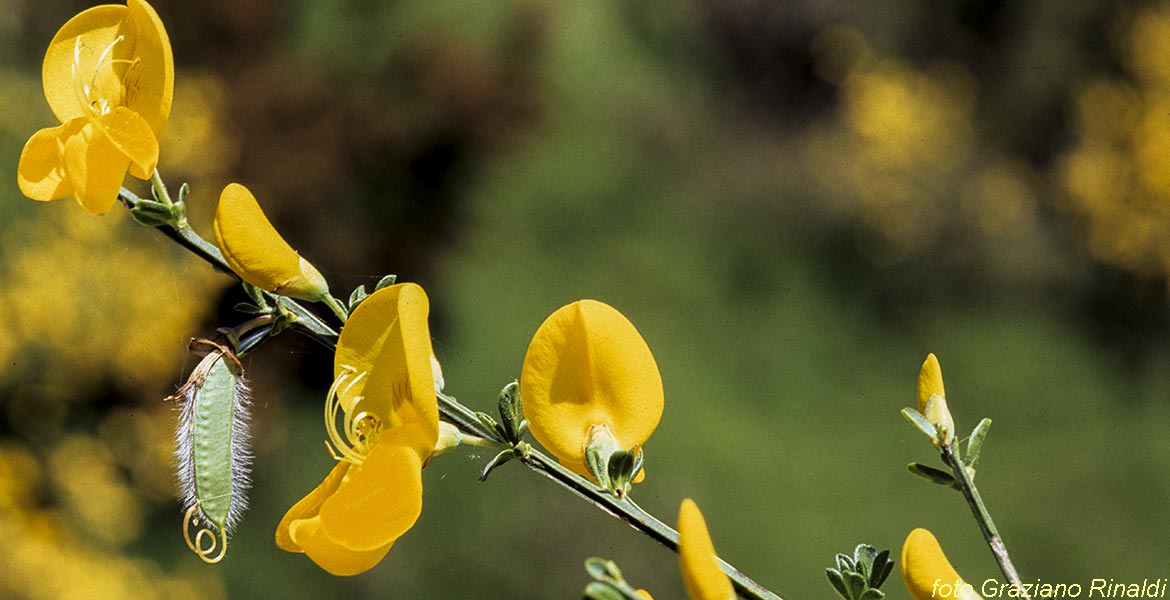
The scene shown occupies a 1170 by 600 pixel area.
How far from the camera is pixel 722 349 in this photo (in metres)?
2.63

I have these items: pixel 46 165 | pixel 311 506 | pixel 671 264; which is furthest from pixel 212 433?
pixel 671 264

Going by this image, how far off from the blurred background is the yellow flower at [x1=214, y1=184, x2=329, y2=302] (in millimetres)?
1552

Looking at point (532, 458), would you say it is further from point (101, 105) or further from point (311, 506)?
point (101, 105)

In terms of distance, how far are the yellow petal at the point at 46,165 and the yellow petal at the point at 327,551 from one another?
199 millimetres

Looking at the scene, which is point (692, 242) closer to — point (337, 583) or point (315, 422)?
point (315, 422)

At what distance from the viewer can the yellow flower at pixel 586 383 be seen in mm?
466

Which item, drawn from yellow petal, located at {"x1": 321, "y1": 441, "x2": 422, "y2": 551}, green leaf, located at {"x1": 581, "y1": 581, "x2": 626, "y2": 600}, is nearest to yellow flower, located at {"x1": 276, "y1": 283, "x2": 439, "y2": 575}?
yellow petal, located at {"x1": 321, "y1": 441, "x2": 422, "y2": 551}

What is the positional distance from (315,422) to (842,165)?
1.70 metres

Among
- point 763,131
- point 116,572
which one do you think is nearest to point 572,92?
point 763,131

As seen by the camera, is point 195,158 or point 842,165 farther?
point 842,165

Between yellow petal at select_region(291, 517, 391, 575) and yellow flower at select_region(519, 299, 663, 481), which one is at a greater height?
yellow flower at select_region(519, 299, 663, 481)

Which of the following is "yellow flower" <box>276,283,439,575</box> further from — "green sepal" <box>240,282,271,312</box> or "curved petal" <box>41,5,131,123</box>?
"curved petal" <box>41,5,131,123</box>

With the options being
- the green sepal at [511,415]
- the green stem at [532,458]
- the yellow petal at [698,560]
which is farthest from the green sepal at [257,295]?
the yellow petal at [698,560]

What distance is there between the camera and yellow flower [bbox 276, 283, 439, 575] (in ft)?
1.37
